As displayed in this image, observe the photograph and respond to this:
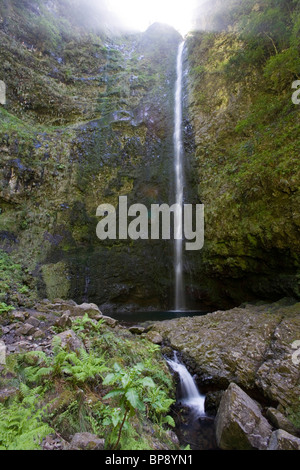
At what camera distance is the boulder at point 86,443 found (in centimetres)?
219

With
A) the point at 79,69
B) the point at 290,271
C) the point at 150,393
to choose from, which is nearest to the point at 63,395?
the point at 150,393

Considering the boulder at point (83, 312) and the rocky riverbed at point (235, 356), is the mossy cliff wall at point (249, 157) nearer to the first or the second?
the rocky riverbed at point (235, 356)

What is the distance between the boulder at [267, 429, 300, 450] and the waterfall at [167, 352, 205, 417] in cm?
144

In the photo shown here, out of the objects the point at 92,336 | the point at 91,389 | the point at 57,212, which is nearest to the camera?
the point at 91,389

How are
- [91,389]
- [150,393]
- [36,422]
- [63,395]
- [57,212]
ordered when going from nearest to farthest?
1. [36,422]
2. [63,395]
3. [91,389]
4. [150,393]
5. [57,212]

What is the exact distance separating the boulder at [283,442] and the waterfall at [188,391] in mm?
1439

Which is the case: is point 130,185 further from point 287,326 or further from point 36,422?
point 36,422

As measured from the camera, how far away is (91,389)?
123 inches

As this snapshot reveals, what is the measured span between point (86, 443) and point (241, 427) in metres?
2.20

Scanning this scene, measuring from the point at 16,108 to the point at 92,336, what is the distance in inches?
512

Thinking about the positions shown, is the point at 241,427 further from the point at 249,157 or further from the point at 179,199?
the point at 179,199

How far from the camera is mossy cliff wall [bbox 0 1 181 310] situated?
1074 cm

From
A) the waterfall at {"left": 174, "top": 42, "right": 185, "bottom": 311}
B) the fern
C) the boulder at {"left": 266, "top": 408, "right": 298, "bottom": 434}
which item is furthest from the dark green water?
the fern

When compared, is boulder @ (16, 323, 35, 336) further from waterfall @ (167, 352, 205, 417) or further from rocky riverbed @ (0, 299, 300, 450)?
waterfall @ (167, 352, 205, 417)
